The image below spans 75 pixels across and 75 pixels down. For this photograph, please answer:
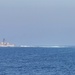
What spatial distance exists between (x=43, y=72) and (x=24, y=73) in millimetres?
3460

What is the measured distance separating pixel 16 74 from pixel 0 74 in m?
2.31

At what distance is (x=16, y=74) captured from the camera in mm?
67750

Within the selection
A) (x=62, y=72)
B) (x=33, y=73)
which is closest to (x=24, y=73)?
(x=33, y=73)

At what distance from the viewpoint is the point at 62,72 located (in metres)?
70.8

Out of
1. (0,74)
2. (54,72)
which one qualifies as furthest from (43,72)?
(0,74)

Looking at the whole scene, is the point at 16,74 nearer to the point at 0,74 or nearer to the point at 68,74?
Result: the point at 0,74

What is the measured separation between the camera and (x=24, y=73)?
69250 mm

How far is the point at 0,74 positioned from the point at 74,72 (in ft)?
36.6

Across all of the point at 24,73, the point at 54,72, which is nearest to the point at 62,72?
the point at 54,72

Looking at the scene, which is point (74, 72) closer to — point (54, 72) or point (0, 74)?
point (54, 72)

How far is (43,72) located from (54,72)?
1666 millimetres

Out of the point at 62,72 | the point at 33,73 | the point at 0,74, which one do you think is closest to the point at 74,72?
the point at 62,72

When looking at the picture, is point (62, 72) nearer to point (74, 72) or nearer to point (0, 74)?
point (74, 72)

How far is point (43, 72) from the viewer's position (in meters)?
71.2
